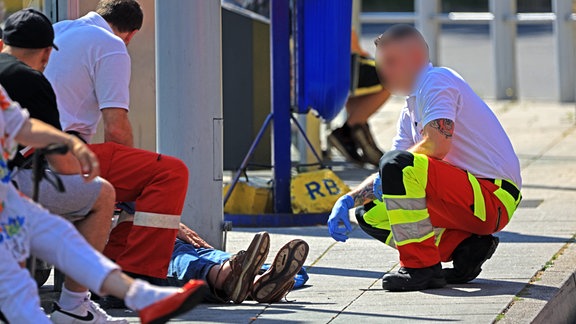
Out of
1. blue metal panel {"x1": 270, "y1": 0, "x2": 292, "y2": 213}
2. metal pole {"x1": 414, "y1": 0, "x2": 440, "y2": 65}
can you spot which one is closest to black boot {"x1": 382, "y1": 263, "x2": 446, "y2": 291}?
blue metal panel {"x1": 270, "y1": 0, "x2": 292, "y2": 213}

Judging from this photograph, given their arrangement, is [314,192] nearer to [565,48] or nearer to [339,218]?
[339,218]

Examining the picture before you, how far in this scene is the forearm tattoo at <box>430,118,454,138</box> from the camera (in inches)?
219

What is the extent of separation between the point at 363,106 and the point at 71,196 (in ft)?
20.6

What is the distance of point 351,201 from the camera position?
19.5 ft

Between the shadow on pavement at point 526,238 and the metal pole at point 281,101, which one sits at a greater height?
the metal pole at point 281,101

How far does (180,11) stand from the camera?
6.22 m

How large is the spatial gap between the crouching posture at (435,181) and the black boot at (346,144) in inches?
185

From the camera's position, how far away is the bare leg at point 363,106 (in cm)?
1068

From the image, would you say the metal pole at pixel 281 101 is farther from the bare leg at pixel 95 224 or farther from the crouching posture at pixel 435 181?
the bare leg at pixel 95 224

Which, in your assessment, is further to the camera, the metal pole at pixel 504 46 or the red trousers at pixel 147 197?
the metal pole at pixel 504 46

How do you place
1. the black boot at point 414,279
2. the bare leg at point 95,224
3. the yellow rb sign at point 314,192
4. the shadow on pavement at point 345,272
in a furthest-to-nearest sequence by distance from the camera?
the yellow rb sign at point 314,192, the shadow on pavement at point 345,272, the black boot at point 414,279, the bare leg at point 95,224

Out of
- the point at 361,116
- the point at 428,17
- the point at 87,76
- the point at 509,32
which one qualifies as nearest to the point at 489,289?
the point at 87,76

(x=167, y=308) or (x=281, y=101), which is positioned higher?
(x=281, y=101)

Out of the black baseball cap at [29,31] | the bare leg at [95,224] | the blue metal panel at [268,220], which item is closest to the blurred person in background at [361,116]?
the blue metal panel at [268,220]
